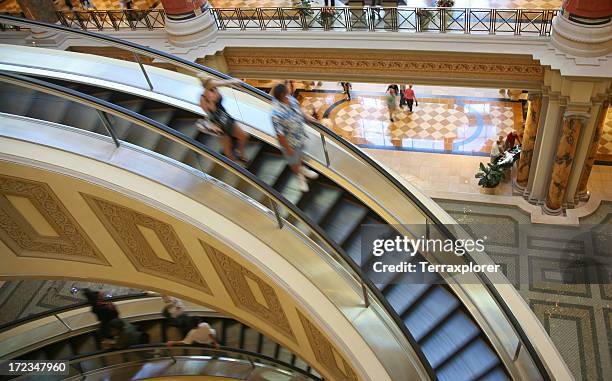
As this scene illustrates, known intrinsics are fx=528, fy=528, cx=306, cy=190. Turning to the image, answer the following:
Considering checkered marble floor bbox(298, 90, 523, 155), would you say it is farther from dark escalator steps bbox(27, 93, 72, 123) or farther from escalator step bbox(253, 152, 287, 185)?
dark escalator steps bbox(27, 93, 72, 123)

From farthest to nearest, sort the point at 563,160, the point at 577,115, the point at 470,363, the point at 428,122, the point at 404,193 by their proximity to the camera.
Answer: the point at 428,122 < the point at 563,160 < the point at 577,115 < the point at 470,363 < the point at 404,193

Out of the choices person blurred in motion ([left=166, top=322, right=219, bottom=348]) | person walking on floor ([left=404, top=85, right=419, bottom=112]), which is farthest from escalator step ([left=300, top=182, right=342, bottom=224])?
person walking on floor ([left=404, top=85, right=419, bottom=112])

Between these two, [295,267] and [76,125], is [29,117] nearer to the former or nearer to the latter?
[76,125]

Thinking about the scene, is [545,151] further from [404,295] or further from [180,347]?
[180,347]

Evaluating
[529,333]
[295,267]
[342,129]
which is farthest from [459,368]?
[342,129]

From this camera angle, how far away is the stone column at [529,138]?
7.33 metres

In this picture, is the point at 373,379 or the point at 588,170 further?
the point at 588,170

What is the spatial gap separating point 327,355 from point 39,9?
7442 millimetres

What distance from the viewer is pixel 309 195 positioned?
14.2 feet

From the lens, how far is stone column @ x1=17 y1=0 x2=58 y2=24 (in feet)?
27.4

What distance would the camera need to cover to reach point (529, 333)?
12.4ft

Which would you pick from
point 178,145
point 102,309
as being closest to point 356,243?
point 178,145

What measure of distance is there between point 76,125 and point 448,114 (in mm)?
7607

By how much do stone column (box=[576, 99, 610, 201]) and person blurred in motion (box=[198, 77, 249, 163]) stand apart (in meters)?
5.04
